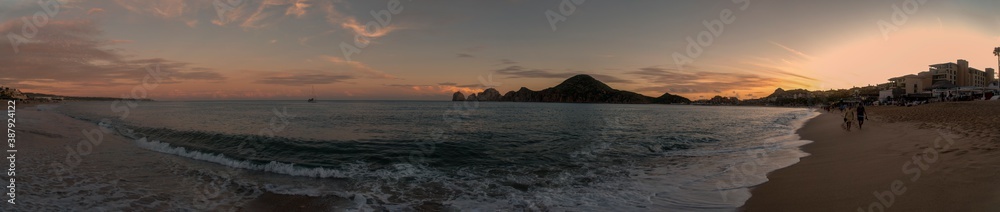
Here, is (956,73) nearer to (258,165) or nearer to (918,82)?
(918,82)

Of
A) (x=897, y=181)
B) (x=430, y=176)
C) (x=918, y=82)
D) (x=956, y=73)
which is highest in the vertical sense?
(x=956, y=73)

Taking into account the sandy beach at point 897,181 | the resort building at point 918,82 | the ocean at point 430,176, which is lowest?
the ocean at point 430,176

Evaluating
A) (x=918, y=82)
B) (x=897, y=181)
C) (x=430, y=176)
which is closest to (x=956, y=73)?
(x=918, y=82)

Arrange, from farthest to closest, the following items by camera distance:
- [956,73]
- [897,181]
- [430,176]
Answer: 1. [956,73]
2. [430,176]
3. [897,181]

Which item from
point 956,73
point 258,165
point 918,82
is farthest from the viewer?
point 956,73

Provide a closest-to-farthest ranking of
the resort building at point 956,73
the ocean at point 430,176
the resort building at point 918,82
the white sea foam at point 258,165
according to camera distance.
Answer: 1. the ocean at point 430,176
2. the white sea foam at point 258,165
3. the resort building at point 918,82
4. the resort building at point 956,73

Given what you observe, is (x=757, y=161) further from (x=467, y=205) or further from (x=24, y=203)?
(x=24, y=203)

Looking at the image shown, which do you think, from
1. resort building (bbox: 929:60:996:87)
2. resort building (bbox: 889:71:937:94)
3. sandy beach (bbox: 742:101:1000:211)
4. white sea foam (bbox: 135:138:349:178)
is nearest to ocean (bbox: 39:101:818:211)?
white sea foam (bbox: 135:138:349:178)

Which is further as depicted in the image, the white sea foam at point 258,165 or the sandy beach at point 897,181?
the white sea foam at point 258,165

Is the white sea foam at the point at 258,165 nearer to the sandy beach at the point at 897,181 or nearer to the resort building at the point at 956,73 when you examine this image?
the sandy beach at the point at 897,181

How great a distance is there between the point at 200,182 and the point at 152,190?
1.09 m

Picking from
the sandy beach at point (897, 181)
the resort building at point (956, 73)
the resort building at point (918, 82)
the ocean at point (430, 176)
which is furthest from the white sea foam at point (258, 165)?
the resort building at point (956, 73)

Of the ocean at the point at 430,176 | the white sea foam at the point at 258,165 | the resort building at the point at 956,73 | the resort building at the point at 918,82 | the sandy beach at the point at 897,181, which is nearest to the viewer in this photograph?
the sandy beach at the point at 897,181

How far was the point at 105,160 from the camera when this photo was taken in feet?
42.5
